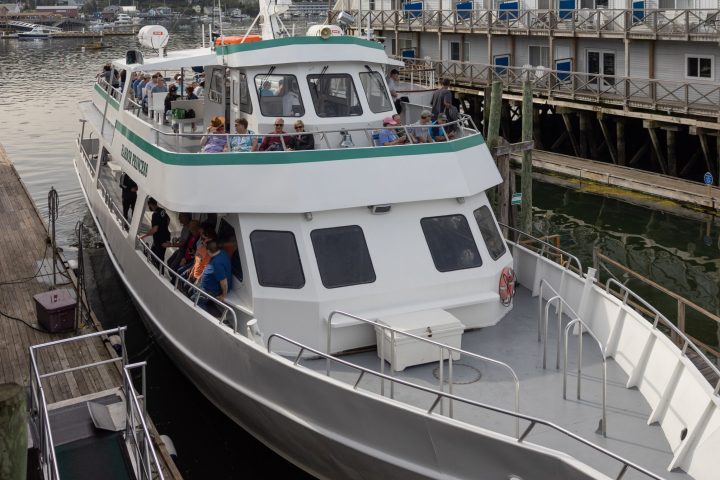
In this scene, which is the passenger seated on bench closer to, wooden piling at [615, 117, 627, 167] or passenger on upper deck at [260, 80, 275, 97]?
passenger on upper deck at [260, 80, 275, 97]

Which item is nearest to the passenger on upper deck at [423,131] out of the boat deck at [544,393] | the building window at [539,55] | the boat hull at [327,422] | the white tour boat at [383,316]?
the white tour boat at [383,316]

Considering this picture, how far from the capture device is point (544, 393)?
10789 mm

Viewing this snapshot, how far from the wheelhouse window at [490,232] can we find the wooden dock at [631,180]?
14169mm

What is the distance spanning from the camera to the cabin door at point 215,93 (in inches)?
619

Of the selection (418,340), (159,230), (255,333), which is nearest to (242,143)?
(159,230)

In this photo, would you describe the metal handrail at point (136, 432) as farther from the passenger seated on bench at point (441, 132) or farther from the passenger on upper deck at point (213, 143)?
the passenger seated on bench at point (441, 132)

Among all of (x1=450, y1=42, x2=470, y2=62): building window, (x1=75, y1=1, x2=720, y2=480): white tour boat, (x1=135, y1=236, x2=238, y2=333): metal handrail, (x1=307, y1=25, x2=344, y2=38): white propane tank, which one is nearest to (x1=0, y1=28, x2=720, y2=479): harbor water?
(x1=75, y1=1, x2=720, y2=480): white tour boat

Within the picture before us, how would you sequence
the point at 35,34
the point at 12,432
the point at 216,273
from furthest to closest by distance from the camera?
the point at 35,34 < the point at 216,273 < the point at 12,432

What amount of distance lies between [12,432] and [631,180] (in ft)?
80.0

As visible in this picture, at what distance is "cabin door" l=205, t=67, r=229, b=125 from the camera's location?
51.5ft

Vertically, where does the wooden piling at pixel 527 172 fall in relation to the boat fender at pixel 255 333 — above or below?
above

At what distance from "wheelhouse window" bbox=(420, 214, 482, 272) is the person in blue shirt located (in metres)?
2.75

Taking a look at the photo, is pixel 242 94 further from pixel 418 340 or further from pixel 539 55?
pixel 539 55

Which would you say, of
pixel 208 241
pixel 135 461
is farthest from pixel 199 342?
pixel 135 461
